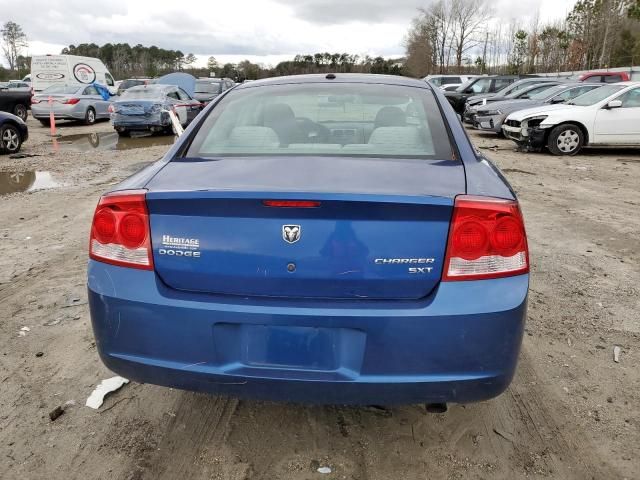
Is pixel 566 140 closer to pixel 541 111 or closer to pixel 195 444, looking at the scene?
A: pixel 541 111

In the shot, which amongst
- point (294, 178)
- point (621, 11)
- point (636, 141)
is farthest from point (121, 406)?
point (621, 11)

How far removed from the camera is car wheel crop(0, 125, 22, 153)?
460 inches

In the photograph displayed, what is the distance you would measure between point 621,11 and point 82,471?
50217 mm

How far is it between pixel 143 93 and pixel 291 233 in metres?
16.2

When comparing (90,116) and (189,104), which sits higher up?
(189,104)

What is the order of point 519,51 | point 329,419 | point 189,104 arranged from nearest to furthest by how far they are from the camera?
point 329,419 → point 189,104 → point 519,51

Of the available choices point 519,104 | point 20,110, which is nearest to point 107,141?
point 20,110

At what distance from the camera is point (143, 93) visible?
16.6 metres

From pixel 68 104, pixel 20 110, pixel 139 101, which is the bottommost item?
pixel 20 110

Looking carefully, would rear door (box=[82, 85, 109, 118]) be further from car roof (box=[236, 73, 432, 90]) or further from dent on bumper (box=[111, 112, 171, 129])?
car roof (box=[236, 73, 432, 90])

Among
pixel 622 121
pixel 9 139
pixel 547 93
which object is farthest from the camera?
pixel 547 93

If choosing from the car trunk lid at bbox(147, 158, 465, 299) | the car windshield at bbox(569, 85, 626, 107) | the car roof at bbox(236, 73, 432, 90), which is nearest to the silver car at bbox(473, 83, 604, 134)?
the car windshield at bbox(569, 85, 626, 107)

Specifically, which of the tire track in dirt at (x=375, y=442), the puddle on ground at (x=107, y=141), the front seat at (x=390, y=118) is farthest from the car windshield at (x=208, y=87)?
the tire track in dirt at (x=375, y=442)

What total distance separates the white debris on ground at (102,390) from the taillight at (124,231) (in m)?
0.97
